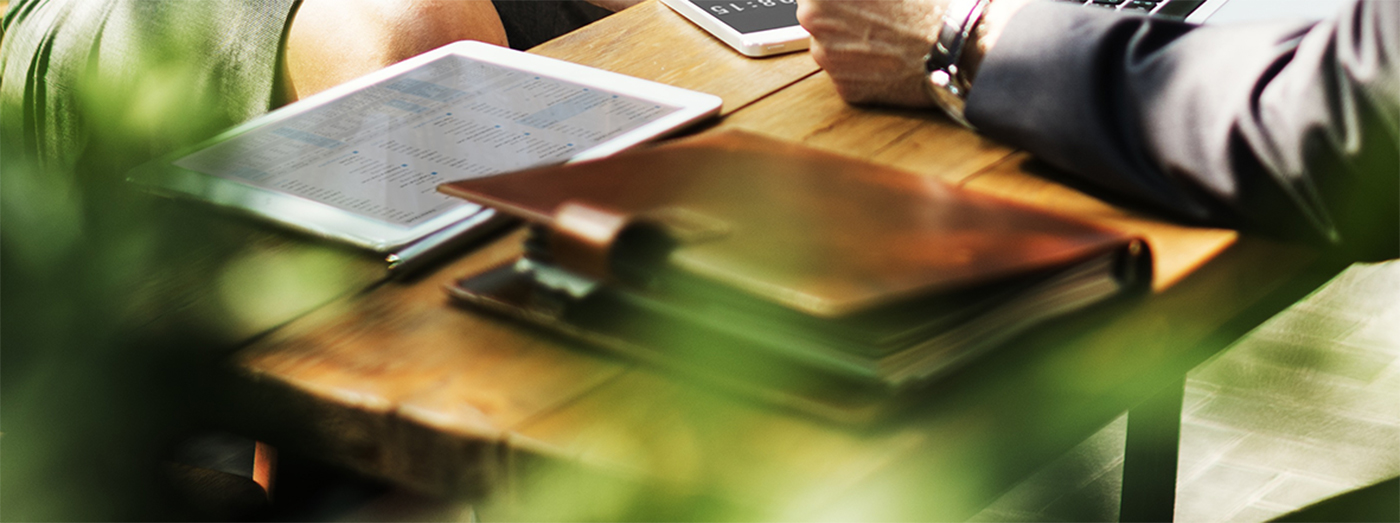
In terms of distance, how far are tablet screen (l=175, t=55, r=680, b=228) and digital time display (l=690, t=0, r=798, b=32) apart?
26cm

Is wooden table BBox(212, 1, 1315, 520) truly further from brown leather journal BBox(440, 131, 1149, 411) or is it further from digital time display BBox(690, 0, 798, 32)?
digital time display BBox(690, 0, 798, 32)

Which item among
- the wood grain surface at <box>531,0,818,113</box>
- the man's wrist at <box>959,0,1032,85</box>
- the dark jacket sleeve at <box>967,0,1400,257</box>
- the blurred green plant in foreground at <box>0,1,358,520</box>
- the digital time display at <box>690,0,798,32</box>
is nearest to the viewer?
the blurred green plant in foreground at <box>0,1,358,520</box>

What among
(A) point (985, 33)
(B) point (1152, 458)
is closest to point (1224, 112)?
(A) point (985, 33)

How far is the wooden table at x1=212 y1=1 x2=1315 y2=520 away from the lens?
1.62 ft

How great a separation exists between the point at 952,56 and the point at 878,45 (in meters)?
0.07

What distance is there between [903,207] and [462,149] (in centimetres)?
38

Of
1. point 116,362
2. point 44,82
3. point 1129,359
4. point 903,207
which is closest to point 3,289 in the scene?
point 116,362

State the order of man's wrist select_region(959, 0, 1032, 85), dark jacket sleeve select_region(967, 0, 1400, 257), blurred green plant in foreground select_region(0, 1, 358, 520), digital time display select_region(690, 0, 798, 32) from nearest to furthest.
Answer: blurred green plant in foreground select_region(0, 1, 358, 520) < dark jacket sleeve select_region(967, 0, 1400, 257) < man's wrist select_region(959, 0, 1032, 85) < digital time display select_region(690, 0, 798, 32)

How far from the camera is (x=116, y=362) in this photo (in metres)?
0.58

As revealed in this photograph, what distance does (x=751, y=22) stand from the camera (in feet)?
3.91

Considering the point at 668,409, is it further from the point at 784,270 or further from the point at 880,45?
the point at 880,45

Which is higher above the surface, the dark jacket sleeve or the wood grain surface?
the dark jacket sleeve

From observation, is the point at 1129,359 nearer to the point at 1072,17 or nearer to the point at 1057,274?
the point at 1057,274

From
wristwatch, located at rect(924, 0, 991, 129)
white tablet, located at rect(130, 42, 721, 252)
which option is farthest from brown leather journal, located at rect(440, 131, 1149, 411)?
wristwatch, located at rect(924, 0, 991, 129)
